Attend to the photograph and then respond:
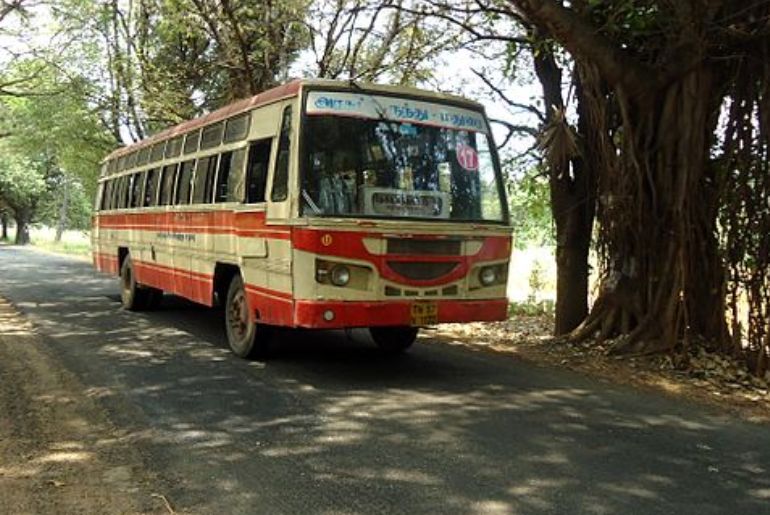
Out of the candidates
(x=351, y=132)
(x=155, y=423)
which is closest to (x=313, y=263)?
(x=351, y=132)

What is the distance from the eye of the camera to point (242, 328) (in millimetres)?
8609

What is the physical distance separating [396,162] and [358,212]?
26.1 inches

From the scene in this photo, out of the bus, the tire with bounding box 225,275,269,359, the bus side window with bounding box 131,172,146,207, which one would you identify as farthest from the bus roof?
the bus side window with bounding box 131,172,146,207

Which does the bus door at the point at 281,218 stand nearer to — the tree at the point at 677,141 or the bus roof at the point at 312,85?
the bus roof at the point at 312,85

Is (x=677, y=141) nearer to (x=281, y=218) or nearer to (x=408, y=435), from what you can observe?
(x=281, y=218)

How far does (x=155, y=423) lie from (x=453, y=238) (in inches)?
121

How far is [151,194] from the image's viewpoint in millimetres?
12164

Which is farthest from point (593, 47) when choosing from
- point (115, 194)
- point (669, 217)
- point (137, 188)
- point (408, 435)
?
point (115, 194)

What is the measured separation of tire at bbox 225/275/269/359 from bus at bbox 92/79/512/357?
0.6 inches

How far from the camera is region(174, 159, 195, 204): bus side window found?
10.3 meters

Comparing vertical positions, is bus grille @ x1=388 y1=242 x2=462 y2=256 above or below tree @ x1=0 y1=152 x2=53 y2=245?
below

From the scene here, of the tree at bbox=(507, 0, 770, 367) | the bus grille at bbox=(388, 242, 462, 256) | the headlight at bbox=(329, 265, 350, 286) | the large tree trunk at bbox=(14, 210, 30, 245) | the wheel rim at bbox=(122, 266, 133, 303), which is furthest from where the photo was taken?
the large tree trunk at bbox=(14, 210, 30, 245)

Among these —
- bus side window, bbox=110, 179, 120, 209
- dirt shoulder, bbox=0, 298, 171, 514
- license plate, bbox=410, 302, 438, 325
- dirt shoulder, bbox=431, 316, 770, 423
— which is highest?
bus side window, bbox=110, 179, 120, 209

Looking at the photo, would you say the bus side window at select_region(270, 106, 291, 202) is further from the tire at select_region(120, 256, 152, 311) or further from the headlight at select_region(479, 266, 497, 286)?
the tire at select_region(120, 256, 152, 311)
